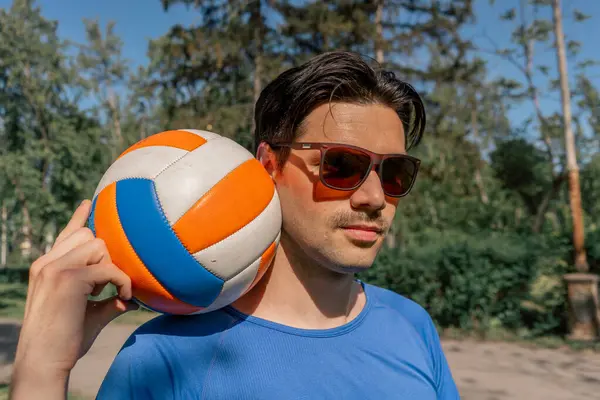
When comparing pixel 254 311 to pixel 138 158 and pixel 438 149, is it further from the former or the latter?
pixel 438 149

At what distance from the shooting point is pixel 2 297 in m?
17.8

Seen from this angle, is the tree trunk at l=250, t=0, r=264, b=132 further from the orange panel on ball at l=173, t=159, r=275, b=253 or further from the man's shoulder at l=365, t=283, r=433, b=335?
the orange panel on ball at l=173, t=159, r=275, b=253

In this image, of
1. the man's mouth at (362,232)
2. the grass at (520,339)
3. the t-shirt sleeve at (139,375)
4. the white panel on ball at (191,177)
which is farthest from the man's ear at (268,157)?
the grass at (520,339)

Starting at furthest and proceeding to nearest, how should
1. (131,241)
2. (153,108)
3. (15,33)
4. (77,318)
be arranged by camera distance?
1. (153,108)
2. (15,33)
3. (131,241)
4. (77,318)

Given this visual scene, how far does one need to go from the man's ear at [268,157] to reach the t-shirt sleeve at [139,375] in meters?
0.73

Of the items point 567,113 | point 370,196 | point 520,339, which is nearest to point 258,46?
point 567,113

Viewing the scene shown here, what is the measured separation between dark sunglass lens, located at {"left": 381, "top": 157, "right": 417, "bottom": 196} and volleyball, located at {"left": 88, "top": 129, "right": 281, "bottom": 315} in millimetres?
448

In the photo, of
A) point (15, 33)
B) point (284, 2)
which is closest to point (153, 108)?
point (15, 33)

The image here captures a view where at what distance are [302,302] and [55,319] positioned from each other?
809 mm

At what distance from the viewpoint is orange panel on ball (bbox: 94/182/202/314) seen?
128 centimetres

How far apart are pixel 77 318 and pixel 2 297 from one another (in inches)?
794

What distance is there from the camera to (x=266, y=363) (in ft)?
4.69

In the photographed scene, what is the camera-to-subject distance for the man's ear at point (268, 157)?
5.60 ft

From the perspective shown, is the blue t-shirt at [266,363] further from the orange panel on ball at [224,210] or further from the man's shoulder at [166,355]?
the orange panel on ball at [224,210]
